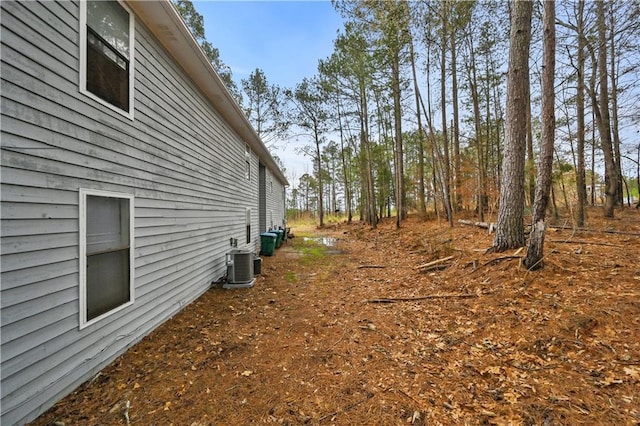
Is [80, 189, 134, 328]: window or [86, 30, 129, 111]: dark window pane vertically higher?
[86, 30, 129, 111]: dark window pane

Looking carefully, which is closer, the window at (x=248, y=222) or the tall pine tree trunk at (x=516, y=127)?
the tall pine tree trunk at (x=516, y=127)

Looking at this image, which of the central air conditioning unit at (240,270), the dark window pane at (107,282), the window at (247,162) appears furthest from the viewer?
the window at (247,162)

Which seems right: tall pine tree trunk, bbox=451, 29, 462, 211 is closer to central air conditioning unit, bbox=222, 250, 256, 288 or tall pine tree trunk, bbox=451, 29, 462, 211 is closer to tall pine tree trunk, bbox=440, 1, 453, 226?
tall pine tree trunk, bbox=440, 1, 453, 226

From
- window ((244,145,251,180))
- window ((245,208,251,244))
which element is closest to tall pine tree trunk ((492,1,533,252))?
window ((245,208,251,244))

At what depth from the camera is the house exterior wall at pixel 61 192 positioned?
77.5 inches

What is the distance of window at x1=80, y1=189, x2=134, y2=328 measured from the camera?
8.41 feet

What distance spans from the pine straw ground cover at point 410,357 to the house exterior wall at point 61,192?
37cm

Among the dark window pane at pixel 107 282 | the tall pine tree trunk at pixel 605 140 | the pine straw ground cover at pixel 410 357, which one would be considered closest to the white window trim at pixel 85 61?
the dark window pane at pixel 107 282

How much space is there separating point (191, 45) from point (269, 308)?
4508 mm

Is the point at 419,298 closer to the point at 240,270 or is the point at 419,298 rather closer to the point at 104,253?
the point at 240,270

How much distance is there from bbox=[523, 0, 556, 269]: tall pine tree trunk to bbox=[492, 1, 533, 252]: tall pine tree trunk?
1.76 feet

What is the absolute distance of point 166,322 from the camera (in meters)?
3.96

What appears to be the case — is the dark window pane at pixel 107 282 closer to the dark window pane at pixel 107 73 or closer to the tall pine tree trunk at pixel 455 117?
the dark window pane at pixel 107 73

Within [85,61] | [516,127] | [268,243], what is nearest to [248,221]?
[268,243]
